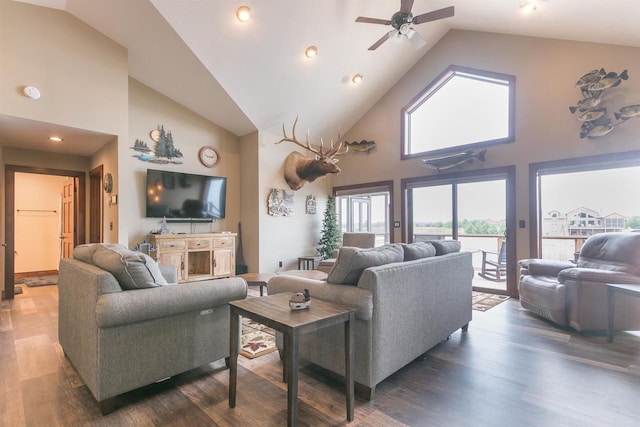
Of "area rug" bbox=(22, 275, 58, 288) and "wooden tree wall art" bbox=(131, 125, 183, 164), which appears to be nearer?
"wooden tree wall art" bbox=(131, 125, 183, 164)

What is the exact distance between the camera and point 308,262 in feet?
23.1

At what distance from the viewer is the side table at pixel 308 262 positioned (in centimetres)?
679

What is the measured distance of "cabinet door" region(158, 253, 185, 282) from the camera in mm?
5188

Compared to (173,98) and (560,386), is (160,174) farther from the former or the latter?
(560,386)

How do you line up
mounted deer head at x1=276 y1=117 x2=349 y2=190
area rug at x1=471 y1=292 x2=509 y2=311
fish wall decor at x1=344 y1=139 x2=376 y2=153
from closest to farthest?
area rug at x1=471 y1=292 x2=509 y2=311 < mounted deer head at x1=276 y1=117 x2=349 y2=190 < fish wall decor at x1=344 y1=139 x2=376 y2=153

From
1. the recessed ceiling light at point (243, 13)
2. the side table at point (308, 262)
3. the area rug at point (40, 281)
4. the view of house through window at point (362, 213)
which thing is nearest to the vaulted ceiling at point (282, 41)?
the recessed ceiling light at point (243, 13)

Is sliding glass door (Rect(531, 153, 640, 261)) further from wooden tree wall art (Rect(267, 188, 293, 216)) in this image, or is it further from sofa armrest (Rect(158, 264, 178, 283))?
sofa armrest (Rect(158, 264, 178, 283))

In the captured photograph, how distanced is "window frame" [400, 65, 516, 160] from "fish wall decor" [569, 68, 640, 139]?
89cm

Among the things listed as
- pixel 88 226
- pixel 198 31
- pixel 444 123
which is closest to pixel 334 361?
pixel 198 31

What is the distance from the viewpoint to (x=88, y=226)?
242 inches

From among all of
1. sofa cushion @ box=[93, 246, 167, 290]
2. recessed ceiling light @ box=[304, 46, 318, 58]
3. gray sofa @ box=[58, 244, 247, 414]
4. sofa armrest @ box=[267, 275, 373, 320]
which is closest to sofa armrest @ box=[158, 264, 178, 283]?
gray sofa @ box=[58, 244, 247, 414]

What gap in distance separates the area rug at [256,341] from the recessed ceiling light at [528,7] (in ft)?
17.1

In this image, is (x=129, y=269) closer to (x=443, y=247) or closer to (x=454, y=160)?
(x=443, y=247)

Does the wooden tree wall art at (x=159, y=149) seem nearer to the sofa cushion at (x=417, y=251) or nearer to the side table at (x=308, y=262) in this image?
the side table at (x=308, y=262)
